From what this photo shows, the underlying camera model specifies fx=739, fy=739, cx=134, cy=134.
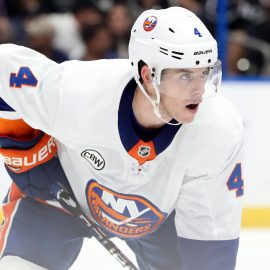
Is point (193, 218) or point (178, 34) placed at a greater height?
point (178, 34)

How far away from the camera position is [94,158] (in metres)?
2.18

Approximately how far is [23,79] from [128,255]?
92 cm

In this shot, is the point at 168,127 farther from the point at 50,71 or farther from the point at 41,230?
the point at 41,230

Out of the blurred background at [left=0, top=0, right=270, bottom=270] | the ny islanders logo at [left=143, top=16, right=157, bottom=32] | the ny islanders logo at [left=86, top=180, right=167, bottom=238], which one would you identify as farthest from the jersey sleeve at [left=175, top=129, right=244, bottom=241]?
the blurred background at [left=0, top=0, right=270, bottom=270]

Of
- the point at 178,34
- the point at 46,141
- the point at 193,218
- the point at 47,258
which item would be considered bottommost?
the point at 47,258

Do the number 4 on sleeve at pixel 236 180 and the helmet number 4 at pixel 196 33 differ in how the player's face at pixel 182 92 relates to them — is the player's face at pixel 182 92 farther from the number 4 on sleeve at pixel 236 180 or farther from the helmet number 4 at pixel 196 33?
the number 4 on sleeve at pixel 236 180

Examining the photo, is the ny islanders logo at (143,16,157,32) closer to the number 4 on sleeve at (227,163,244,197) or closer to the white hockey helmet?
the white hockey helmet

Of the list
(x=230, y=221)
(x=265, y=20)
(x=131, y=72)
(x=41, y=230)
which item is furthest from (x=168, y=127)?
(x=265, y=20)

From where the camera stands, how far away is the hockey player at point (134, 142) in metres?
1.99

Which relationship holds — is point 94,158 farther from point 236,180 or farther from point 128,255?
point 128,255

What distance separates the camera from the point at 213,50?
1.98m

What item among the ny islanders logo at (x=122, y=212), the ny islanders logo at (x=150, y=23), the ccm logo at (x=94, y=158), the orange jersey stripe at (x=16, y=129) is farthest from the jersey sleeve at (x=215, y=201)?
the orange jersey stripe at (x=16, y=129)

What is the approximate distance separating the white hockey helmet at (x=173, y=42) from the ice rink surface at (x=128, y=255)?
976mm

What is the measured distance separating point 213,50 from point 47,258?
845 mm
